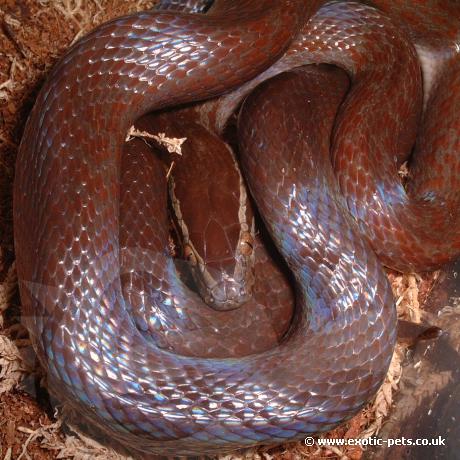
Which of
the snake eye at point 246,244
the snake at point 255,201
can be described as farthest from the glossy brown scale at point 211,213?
the snake at point 255,201

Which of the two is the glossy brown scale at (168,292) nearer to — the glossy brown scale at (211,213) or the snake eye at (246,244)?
the glossy brown scale at (211,213)

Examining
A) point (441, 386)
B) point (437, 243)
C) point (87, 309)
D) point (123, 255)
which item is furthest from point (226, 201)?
point (441, 386)

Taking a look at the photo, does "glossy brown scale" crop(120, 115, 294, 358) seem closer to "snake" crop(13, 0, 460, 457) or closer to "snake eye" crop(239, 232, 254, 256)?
"snake" crop(13, 0, 460, 457)

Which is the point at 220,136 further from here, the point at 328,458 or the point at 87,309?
the point at 328,458

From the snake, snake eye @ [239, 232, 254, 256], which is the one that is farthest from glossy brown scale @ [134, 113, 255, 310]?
the snake

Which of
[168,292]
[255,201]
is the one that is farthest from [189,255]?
[255,201]

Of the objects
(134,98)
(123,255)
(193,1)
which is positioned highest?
(193,1)
